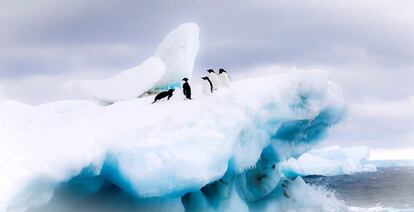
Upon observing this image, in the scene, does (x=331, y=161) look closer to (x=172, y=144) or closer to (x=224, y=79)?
(x=224, y=79)

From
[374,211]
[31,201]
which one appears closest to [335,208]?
[374,211]

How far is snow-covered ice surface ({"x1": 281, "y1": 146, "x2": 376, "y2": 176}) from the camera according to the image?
1677 inches

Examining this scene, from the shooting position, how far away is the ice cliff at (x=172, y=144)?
9.49 meters

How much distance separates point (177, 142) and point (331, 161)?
121ft

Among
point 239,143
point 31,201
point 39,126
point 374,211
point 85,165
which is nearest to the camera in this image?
point 31,201

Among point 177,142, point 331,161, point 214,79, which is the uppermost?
point 214,79

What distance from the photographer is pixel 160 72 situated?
1594cm

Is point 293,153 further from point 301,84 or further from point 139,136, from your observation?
point 139,136

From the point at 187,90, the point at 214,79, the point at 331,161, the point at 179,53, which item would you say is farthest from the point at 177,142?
the point at 331,161

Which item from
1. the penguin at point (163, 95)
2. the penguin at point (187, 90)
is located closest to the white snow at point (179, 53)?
the penguin at point (163, 95)

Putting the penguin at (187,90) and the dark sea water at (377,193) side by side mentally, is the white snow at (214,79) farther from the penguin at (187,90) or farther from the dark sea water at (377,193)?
the dark sea water at (377,193)

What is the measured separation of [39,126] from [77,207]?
3.04 metres

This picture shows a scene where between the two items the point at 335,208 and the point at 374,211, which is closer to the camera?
the point at 335,208

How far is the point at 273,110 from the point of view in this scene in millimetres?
13688
